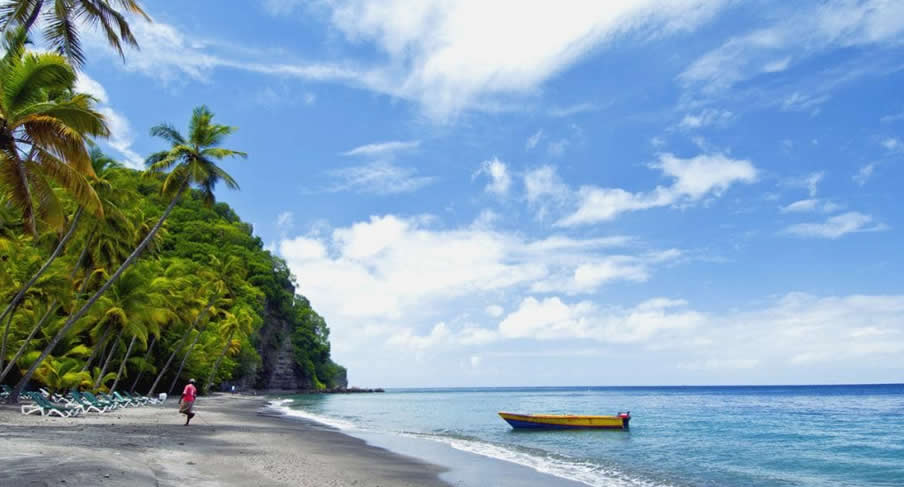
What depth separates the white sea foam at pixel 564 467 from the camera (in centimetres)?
1431

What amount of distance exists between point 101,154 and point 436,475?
19.4 m

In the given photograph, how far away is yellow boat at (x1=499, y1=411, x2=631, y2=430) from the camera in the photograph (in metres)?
32.0

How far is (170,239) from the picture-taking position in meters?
62.2

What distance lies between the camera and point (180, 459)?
37.0 feet

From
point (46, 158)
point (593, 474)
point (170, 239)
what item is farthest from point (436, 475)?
point (170, 239)

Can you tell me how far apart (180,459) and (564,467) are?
34.8 ft

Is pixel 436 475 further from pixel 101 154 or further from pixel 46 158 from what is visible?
pixel 101 154

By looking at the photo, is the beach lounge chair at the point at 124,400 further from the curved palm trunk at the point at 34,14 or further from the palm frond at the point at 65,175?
the curved palm trunk at the point at 34,14

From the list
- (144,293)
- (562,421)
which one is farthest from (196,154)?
(562,421)

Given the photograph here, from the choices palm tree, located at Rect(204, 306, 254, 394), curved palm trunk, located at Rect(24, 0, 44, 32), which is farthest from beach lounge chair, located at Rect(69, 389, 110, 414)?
palm tree, located at Rect(204, 306, 254, 394)

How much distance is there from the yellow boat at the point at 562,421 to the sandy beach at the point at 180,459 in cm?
1442

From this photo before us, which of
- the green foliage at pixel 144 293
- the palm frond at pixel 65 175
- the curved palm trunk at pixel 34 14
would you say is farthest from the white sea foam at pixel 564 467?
the green foliage at pixel 144 293

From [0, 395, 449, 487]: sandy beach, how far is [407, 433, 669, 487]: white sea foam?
3.39 m

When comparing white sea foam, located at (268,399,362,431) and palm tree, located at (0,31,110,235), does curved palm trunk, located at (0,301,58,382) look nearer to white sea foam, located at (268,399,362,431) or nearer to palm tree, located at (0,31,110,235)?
palm tree, located at (0,31,110,235)
